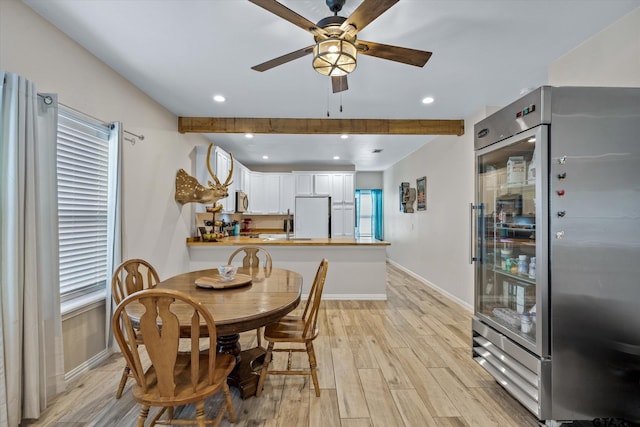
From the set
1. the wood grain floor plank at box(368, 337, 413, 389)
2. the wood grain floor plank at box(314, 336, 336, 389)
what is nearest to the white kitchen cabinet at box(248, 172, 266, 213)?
the wood grain floor plank at box(314, 336, 336, 389)

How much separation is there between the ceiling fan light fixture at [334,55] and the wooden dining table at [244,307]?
4.88ft

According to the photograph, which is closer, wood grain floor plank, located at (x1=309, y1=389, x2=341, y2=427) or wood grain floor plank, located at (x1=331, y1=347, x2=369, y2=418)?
wood grain floor plank, located at (x1=309, y1=389, x2=341, y2=427)

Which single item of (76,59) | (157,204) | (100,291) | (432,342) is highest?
(76,59)

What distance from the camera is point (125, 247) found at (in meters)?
2.83

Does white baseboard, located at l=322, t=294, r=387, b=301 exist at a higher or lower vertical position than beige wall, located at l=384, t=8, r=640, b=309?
lower

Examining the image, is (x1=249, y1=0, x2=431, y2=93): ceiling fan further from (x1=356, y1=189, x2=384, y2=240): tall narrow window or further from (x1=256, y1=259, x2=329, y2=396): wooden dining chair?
(x1=356, y1=189, x2=384, y2=240): tall narrow window

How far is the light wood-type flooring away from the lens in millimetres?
1925

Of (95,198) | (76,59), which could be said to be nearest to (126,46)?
(76,59)

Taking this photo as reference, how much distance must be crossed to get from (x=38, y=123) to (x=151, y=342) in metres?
1.66

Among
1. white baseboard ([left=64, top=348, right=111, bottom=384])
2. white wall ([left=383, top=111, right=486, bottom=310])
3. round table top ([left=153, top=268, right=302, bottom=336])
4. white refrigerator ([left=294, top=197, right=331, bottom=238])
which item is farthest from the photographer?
white refrigerator ([left=294, top=197, right=331, bottom=238])

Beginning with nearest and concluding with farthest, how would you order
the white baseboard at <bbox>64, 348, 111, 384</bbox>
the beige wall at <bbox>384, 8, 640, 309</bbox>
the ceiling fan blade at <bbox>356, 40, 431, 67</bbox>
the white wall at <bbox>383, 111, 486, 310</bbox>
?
the ceiling fan blade at <bbox>356, 40, 431, 67</bbox> → the beige wall at <bbox>384, 8, 640, 309</bbox> → the white baseboard at <bbox>64, 348, 111, 384</bbox> → the white wall at <bbox>383, 111, 486, 310</bbox>

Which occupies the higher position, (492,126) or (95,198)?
(492,126)

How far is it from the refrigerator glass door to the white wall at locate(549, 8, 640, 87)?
81cm

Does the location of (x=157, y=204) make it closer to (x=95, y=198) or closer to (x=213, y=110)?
(x=95, y=198)
